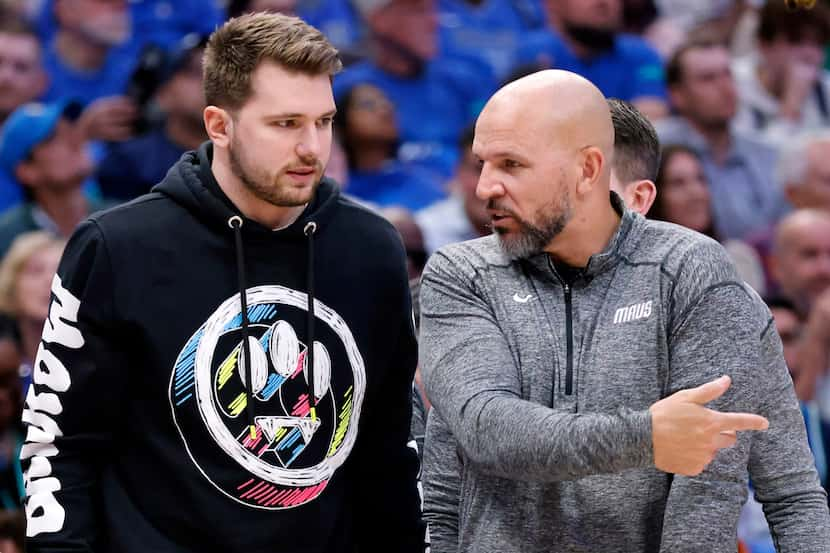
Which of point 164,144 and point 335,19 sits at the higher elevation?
point 335,19

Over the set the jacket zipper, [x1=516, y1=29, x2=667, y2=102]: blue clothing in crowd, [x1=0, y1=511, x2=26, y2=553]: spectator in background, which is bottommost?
[x1=0, y1=511, x2=26, y2=553]: spectator in background

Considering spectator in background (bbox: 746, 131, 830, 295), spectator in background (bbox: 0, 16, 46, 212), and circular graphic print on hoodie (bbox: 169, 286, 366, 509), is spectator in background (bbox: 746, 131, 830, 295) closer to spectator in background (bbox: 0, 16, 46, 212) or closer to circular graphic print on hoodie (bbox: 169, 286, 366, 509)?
spectator in background (bbox: 0, 16, 46, 212)

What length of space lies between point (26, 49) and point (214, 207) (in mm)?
4396

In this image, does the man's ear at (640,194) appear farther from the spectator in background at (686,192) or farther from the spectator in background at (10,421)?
the spectator in background at (686,192)

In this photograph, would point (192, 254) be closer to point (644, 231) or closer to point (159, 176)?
point (644, 231)

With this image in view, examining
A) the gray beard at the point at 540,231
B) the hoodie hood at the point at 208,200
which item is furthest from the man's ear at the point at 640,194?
the hoodie hood at the point at 208,200

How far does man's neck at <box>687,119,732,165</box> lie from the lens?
7.28m

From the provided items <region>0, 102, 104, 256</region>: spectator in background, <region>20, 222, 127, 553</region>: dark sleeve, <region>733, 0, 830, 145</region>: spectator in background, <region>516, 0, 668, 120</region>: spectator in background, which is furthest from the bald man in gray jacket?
<region>733, 0, 830, 145</region>: spectator in background

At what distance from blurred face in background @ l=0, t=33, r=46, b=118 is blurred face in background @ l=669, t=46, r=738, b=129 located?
3.32 metres

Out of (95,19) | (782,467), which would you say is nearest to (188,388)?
(782,467)

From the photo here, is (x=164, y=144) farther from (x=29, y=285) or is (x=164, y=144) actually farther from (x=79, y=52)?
(x=79, y=52)

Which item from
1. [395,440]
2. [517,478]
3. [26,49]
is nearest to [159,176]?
[26,49]

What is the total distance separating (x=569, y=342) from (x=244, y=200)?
28.7 inches

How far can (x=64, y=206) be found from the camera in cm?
625
